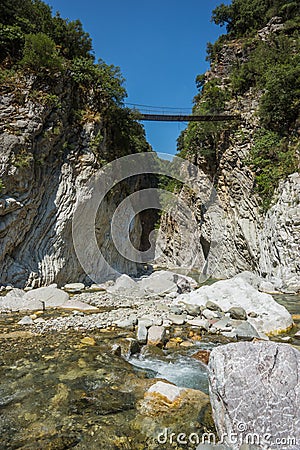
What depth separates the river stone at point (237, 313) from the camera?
6.97 meters

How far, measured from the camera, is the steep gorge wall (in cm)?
1131

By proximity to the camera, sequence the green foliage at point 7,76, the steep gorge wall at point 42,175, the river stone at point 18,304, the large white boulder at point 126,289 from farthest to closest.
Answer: the green foliage at point 7,76 < the large white boulder at point 126,289 < the steep gorge wall at point 42,175 < the river stone at point 18,304

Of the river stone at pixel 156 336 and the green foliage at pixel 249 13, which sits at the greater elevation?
the green foliage at pixel 249 13

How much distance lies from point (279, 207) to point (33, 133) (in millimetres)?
12240

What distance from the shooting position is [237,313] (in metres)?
7.05

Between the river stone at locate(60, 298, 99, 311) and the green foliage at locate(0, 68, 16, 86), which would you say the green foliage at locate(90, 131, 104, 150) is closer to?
the green foliage at locate(0, 68, 16, 86)

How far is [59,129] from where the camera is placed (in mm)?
13367

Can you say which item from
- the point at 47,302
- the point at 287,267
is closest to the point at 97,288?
the point at 47,302

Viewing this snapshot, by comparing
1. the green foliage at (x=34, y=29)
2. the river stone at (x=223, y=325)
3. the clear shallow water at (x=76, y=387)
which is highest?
the green foliage at (x=34, y=29)

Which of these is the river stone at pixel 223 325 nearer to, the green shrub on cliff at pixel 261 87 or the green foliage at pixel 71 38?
the green shrub on cliff at pixel 261 87

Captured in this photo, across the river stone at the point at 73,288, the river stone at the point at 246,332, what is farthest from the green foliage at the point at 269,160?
the river stone at the point at 246,332

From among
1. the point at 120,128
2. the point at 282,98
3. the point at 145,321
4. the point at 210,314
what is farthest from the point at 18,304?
the point at 282,98

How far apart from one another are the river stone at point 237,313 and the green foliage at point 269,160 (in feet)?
33.4

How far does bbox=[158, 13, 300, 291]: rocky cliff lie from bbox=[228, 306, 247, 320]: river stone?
5920mm
